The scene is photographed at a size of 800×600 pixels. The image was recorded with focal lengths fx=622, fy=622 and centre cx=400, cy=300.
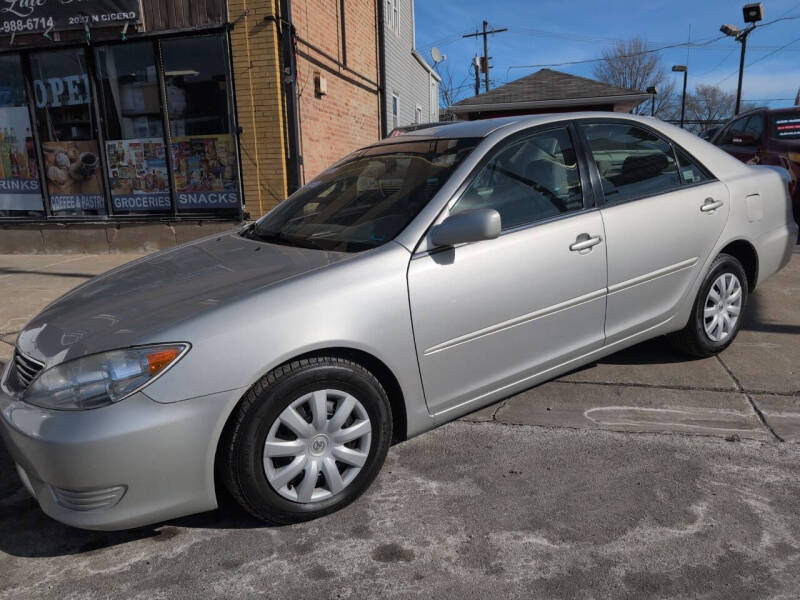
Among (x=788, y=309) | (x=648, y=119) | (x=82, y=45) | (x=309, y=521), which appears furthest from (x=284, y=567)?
(x=82, y=45)

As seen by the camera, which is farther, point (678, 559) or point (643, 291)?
point (643, 291)

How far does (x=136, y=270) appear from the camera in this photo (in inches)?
131

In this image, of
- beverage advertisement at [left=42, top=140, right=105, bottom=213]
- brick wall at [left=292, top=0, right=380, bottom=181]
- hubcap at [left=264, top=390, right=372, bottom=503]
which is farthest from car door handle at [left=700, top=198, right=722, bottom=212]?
beverage advertisement at [left=42, top=140, right=105, bottom=213]

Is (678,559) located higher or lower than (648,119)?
lower

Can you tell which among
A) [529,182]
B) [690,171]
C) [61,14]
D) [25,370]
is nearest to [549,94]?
[61,14]

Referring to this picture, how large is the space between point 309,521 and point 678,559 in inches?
57.3

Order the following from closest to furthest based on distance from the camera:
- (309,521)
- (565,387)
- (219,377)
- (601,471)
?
1. (219,377)
2. (309,521)
3. (601,471)
4. (565,387)

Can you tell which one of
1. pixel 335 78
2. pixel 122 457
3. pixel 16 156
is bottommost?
pixel 122 457

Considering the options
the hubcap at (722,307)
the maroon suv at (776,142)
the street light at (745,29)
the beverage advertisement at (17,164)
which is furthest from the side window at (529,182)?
the street light at (745,29)

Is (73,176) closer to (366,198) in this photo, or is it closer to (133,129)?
(133,129)

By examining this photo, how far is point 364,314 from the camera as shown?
2.59 meters

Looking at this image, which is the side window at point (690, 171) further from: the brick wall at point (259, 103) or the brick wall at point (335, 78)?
the brick wall at point (335, 78)

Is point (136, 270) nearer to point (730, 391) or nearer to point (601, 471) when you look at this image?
point (601, 471)

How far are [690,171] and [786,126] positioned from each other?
6.40m
